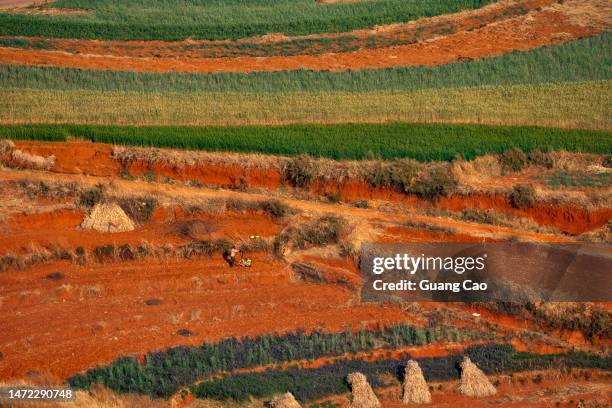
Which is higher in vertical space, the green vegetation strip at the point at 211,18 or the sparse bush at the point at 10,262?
the green vegetation strip at the point at 211,18

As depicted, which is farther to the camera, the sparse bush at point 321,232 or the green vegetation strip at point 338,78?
the green vegetation strip at point 338,78

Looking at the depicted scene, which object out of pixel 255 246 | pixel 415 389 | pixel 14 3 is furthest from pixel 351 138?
pixel 14 3

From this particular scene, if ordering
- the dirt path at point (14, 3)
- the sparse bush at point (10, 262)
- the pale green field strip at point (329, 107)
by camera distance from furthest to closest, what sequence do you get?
the dirt path at point (14, 3) → the pale green field strip at point (329, 107) → the sparse bush at point (10, 262)

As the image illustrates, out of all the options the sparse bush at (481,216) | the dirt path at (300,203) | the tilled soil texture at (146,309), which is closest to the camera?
the tilled soil texture at (146,309)

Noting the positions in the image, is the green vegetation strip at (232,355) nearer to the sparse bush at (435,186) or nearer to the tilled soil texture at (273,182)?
the tilled soil texture at (273,182)

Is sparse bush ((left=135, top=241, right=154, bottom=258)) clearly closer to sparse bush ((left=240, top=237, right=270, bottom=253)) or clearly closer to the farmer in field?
the farmer in field

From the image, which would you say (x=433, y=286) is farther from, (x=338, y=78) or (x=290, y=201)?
(x=338, y=78)

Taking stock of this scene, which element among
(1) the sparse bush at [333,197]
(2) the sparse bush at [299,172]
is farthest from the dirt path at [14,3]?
(1) the sparse bush at [333,197]

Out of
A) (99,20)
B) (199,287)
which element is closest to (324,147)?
(199,287)
